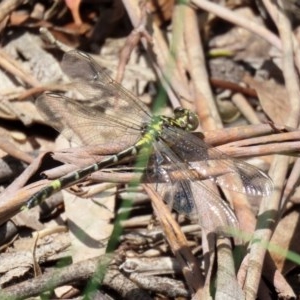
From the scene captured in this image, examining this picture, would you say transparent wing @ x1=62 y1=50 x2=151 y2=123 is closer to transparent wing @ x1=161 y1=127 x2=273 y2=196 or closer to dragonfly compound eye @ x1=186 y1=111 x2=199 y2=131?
dragonfly compound eye @ x1=186 y1=111 x2=199 y2=131

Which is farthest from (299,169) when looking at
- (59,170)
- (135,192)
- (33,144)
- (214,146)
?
(33,144)

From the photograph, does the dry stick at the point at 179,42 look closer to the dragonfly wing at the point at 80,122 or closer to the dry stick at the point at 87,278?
the dragonfly wing at the point at 80,122

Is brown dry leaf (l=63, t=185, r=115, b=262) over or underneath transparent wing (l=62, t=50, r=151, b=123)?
underneath

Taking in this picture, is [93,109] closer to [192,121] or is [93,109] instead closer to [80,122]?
[80,122]

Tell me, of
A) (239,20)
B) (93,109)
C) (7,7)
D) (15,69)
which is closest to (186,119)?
(93,109)

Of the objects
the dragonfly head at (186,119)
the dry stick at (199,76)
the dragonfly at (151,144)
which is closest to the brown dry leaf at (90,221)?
the dragonfly at (151,144)

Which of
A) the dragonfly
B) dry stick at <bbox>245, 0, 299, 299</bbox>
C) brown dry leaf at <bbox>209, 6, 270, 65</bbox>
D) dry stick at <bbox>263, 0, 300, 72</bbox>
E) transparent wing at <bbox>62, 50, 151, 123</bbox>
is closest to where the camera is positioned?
dry stick at <bbox>245, 0, 299, 299</bbox>

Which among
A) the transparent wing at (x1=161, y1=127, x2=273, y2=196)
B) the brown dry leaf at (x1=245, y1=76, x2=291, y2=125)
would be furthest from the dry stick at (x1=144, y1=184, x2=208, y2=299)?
the brown dry leaf at (x1=245, y1=76, x2=291, y2=125)
